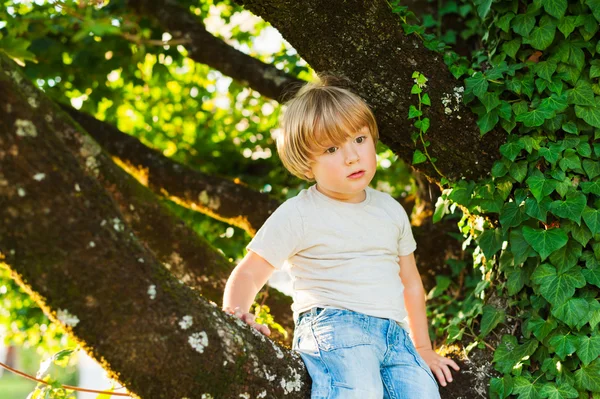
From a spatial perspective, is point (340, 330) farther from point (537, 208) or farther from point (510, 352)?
point (537, 208)

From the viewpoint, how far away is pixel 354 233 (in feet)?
8.00

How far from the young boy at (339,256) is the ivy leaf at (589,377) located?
0.39 meters

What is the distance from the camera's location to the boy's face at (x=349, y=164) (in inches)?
93.6

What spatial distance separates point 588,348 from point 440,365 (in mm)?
460

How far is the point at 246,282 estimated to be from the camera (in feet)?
7.52

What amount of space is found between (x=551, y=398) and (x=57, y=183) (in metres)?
1.53

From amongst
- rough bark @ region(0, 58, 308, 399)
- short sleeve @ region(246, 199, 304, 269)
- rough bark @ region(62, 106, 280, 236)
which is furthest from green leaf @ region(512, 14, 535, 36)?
rough bark @ region(62, 106, 280, 236)

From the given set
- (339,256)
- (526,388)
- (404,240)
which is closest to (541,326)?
(526,388)

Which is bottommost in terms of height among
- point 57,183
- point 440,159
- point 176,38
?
point 440,159

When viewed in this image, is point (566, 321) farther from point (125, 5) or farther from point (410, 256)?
point (125, 5)

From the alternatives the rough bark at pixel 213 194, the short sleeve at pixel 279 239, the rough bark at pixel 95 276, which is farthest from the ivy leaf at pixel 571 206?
the rough bark at pixel 213 194

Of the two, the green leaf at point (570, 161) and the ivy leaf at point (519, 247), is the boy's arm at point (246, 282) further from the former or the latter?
the green leaf at point (570, 161)

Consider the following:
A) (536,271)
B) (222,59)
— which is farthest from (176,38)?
(536,271)

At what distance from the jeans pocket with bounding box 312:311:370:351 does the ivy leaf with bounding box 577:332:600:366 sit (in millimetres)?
630
